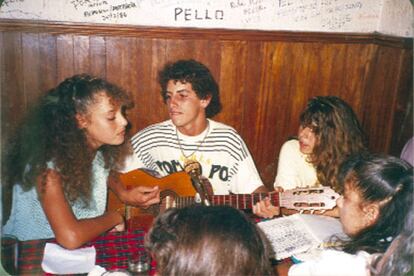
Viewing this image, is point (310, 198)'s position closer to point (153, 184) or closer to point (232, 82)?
point (153, 184)

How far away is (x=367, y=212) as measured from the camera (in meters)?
1.22

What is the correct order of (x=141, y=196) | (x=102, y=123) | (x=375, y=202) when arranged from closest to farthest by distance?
(x=375, y=202)
(x=102, y=123)
(x=141, y=196)

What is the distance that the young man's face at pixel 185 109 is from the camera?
218 cm

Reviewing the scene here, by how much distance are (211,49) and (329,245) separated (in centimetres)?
136

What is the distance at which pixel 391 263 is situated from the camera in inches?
42.0

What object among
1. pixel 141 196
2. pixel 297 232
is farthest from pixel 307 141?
pixel 141 196

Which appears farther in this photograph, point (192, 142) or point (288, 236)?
point (192, 142)

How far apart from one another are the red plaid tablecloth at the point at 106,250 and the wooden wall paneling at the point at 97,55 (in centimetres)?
105

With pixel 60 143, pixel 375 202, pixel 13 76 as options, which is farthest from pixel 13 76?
pixel 375 202

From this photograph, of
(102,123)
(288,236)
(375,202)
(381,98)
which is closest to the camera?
(375,202)

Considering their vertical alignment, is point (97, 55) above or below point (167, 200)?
above

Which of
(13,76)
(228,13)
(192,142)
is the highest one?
(228,13)

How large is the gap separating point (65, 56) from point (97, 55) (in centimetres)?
17

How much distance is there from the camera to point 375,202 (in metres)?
1.20
